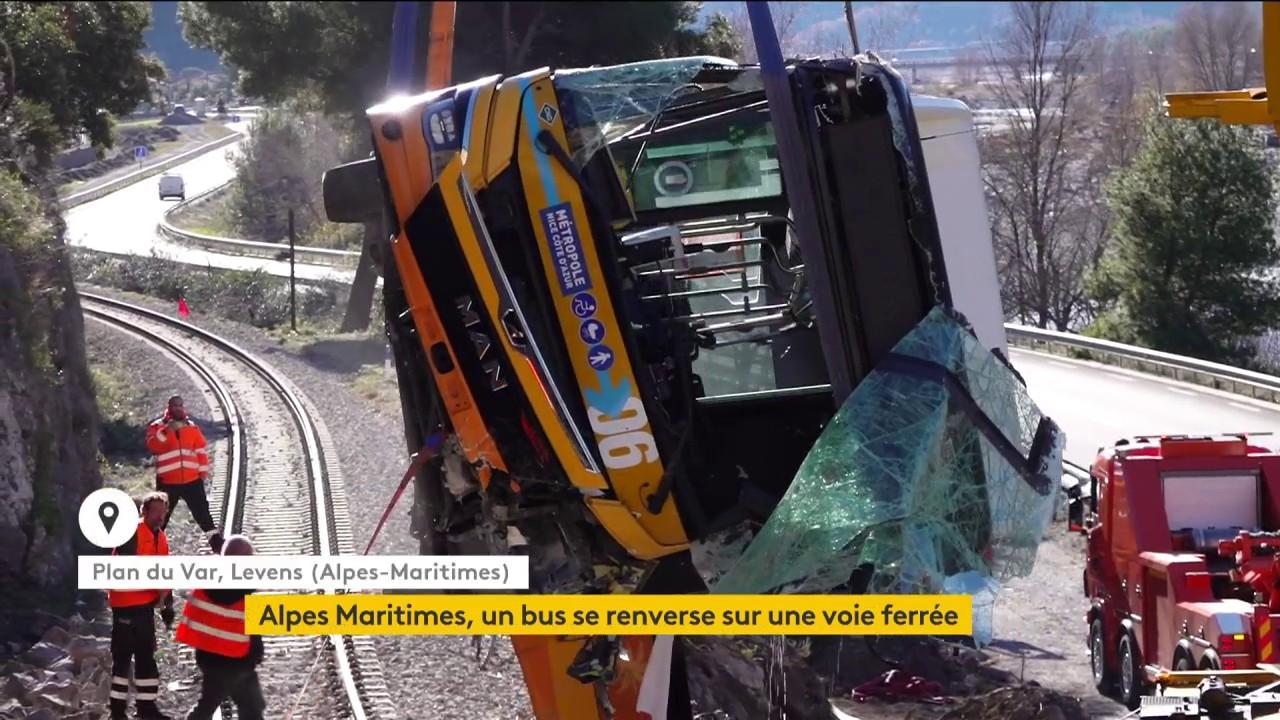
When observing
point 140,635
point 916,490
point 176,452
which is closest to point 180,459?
point 176,452

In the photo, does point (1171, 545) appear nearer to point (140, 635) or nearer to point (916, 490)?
point (916, 490)

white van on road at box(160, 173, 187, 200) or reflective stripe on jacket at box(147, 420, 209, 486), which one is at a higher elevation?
white van on road at box(160, 173, 187, 200)

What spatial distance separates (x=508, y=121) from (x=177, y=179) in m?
25.0

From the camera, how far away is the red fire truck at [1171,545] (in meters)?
10.6

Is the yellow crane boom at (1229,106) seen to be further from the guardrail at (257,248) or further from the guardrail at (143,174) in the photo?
the guardrail at (257,248)

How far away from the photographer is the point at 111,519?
9.12 meters

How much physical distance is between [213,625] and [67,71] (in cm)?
1615

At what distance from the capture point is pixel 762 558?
604cm

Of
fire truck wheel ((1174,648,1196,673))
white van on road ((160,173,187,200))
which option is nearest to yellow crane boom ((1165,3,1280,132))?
fire truck wheel ((1174,648,1196,673))

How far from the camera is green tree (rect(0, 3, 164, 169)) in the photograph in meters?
18.5

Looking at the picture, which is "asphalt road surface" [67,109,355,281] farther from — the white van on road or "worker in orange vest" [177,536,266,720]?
"worker in orange vest" [177,536,266,720]

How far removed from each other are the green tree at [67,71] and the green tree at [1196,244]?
1243 cm

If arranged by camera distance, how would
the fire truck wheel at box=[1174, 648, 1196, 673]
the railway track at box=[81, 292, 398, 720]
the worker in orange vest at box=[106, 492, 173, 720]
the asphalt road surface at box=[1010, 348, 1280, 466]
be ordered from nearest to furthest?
the worker in orange vest at box=[106, 492, 173, 720]
the railway track at box=[81, 292, 398, 720]
the fire truck wheel at box=[1174, 648, 1196, 673]
the asphalt road surface at box=[1010, 348, 1280, 466]
